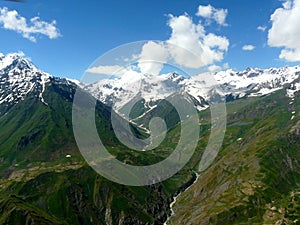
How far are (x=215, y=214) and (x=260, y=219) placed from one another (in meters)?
24.1

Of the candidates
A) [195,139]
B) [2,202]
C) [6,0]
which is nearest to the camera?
[6,0]

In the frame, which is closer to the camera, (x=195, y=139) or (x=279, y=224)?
(x=195, y=139)

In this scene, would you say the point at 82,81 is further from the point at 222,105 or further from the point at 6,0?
the point at 6,0

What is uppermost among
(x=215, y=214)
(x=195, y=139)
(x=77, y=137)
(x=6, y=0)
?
(x=6, y=0)

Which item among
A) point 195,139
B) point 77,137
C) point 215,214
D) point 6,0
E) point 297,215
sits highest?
point 6,0

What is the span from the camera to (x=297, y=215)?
19162cm

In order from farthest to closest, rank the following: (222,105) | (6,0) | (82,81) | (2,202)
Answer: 1. (2,202)
2. (222,105)
3. (82,81)
4. (6,0)

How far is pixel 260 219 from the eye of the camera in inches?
7623

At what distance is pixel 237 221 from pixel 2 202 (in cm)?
12716

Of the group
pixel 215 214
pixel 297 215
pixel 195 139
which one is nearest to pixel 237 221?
pixel 215 214

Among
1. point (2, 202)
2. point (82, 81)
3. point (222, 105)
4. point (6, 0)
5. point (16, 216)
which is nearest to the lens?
point (6, 0)

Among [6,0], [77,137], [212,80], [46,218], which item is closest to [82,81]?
[77,137]

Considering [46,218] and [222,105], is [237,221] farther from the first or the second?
[222,105]

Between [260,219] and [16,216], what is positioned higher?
[16,216]
